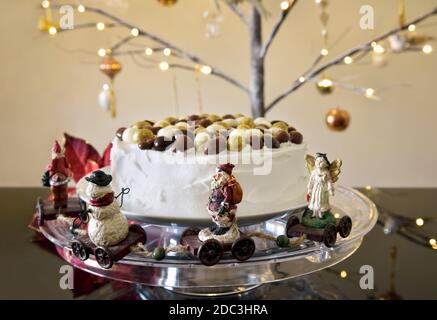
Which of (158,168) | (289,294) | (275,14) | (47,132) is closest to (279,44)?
(275,14)

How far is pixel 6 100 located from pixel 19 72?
0.43 feet

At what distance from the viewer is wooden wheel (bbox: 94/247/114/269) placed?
2.26ft

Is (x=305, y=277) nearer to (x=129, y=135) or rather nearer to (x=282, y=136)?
(x=282, y=136)

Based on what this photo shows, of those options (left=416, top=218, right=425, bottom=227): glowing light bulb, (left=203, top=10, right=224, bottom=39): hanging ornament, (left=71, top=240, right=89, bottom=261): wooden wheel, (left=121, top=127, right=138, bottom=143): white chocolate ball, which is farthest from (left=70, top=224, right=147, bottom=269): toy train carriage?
(left=203, top=10, right=224, bottom=39): hanging ornament

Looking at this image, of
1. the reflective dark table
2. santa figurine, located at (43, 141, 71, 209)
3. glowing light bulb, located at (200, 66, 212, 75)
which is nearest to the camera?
the reflective dark table

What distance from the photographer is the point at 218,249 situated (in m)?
0.69

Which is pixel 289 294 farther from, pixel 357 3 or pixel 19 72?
pixel 19 72

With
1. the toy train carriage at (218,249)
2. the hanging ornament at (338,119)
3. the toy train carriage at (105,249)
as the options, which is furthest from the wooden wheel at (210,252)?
the hanging ornament at (338,119)

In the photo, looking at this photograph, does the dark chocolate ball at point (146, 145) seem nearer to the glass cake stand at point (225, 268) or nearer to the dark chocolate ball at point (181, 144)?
the dark chocolate ball at point (181, 144)

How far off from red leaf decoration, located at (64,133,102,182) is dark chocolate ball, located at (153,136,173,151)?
285mm

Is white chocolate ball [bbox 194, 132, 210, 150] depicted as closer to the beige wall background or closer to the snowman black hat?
the snowman black hat

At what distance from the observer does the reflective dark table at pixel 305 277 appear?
68 centimetres

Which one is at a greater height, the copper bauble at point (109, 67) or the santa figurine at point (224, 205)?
the copper bauble at point (109, 67)

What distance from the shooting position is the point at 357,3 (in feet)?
6.14
